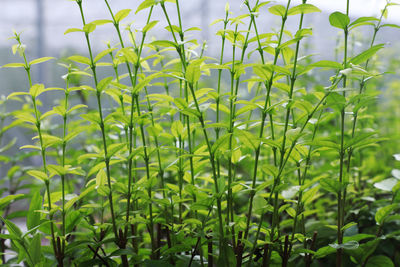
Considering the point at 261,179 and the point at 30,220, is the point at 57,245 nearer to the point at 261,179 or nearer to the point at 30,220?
the point at 30,220

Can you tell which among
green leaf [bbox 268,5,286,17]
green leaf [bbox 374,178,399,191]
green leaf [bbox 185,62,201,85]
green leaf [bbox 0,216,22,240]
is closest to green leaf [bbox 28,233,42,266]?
green leaf [bbox 0,216,22,240]

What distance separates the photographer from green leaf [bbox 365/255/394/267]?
2.10ft

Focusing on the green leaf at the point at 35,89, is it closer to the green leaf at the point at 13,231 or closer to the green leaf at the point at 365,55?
the green leaf at the point at 13,231

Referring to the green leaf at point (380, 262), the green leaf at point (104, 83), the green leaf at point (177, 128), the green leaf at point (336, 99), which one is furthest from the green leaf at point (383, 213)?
the green leaf at point (104, 83)

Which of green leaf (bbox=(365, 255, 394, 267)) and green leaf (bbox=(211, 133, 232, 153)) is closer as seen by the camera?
green leaf (bbox=(211, 133, 232, 153))

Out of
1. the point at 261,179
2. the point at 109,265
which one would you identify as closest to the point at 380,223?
the point at 261,179

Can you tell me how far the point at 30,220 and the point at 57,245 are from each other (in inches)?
2.4

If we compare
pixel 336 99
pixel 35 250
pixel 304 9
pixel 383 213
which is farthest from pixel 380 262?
pixel 35 250

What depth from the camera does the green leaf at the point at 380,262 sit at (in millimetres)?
640

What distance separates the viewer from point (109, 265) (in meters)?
0.59

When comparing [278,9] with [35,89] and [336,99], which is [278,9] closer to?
[336,99]

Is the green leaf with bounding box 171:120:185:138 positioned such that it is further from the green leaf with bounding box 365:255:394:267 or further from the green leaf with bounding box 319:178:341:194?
the green leaf with bounding box 365:255:394:267

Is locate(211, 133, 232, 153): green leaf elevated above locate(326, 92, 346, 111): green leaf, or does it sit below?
below

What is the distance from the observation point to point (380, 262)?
65 cm
